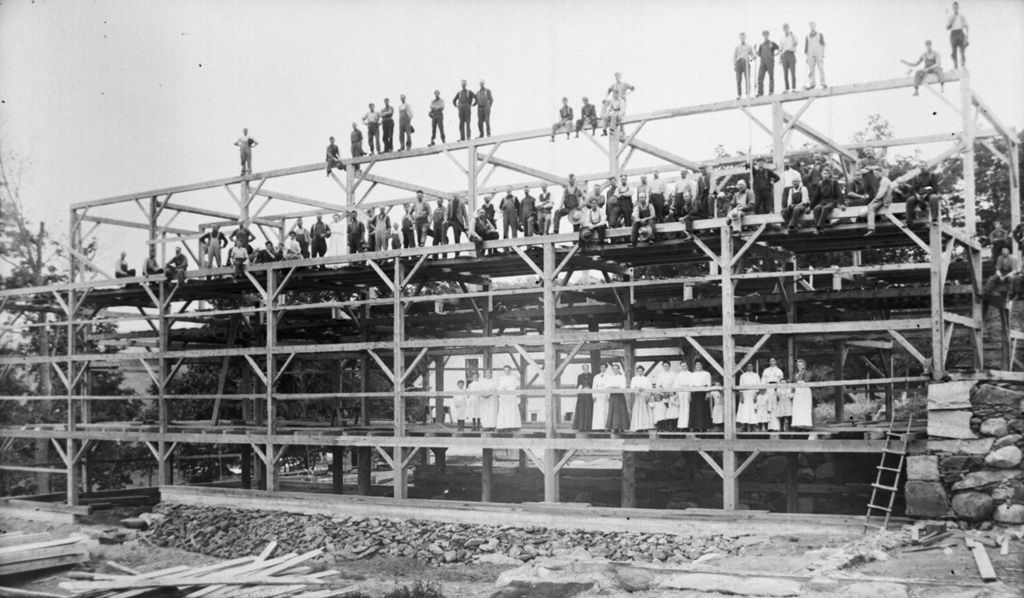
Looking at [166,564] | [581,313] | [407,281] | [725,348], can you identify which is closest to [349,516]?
[166,564]

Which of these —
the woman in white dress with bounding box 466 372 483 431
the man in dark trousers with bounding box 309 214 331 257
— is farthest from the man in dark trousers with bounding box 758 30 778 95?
the man in dark trousers with bounding box 309 214 331 257

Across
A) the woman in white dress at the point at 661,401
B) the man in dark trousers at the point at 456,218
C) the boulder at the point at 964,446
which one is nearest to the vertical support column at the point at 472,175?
the man in dark trousers at the point at 456,218

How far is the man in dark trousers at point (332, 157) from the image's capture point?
2648 cm

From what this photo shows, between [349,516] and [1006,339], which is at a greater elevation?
[1006,339]

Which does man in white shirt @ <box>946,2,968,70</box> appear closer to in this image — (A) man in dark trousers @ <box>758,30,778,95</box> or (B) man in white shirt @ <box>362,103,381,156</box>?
(A) man in dark trousers @ <box>758,30,778,95</box>

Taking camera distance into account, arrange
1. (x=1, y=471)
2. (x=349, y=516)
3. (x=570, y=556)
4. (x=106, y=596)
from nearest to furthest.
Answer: (x=106, y=596) < (x=570, y=556) < (x=349, y=516) < (x=1, y=471)

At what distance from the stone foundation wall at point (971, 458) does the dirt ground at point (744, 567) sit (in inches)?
44.0

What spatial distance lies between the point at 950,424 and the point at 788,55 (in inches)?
351

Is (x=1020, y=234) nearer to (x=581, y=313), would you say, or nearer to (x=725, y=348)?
(x=725, y=348)

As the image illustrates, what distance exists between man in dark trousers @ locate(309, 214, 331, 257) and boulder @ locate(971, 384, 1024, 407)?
16422mm

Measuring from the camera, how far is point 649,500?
26.3m

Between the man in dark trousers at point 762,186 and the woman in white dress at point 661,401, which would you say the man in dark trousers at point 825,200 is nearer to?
the man in dark trousers at point 762,186

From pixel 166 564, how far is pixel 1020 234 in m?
19.6

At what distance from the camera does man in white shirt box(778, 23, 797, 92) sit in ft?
72.0
